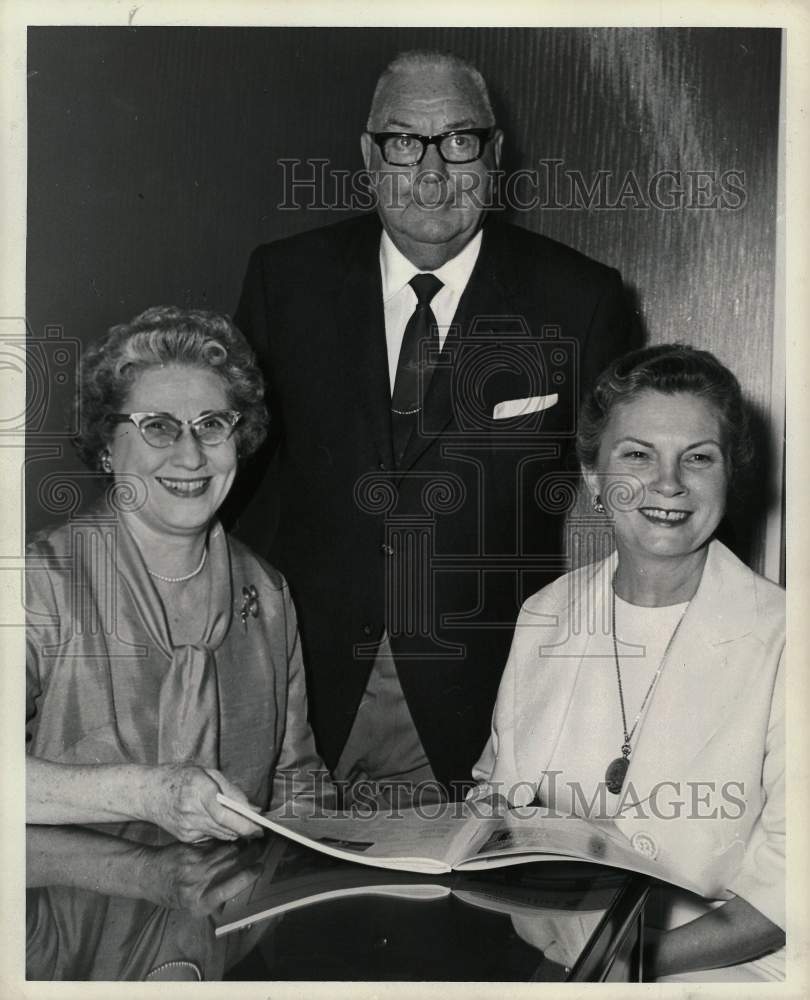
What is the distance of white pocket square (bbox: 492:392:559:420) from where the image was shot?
→ 2.10 meters

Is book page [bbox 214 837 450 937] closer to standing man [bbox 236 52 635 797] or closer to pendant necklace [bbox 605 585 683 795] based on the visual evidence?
standing man [bbox 236 52 635 797]

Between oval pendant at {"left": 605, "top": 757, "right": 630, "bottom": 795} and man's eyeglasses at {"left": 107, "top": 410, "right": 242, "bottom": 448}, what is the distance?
2.81 feet

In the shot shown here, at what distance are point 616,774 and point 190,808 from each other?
710mm

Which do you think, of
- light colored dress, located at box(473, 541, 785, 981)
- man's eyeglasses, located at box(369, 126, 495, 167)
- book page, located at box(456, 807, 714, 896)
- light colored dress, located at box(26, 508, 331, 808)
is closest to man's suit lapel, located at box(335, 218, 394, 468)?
man's eyeglasses, located at box(369, 126, 495, 167)

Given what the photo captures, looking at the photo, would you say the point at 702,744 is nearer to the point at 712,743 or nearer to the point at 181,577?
the point at 712,743

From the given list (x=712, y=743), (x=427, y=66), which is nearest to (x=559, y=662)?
(x=712, y=743)

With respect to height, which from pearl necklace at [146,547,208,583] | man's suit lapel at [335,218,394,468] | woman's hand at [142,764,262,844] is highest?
man's suit lapel at [335,218,394,468]

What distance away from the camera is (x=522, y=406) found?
82.7 inches

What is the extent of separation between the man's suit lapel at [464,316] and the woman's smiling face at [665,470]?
27cm

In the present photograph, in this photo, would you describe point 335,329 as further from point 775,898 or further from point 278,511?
point 775,898

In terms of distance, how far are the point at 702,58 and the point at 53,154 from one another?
114cm

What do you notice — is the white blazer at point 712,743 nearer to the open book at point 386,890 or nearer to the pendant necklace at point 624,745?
the pendant necklace at point 624,745

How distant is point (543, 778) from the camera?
2.06m

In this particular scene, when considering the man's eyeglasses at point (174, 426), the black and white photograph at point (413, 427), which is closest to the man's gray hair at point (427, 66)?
the black and white photograph at point (413, 427)
